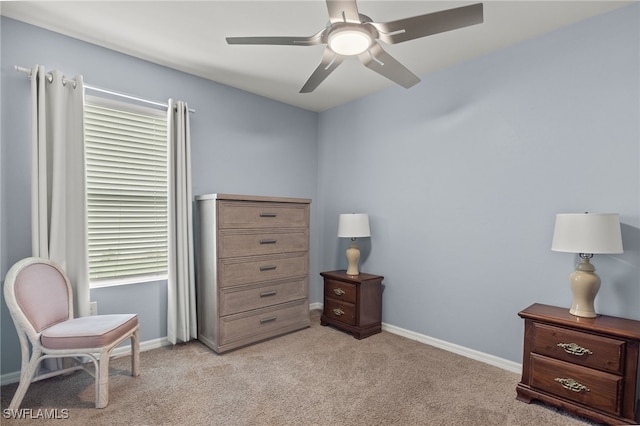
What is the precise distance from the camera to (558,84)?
2.34 m

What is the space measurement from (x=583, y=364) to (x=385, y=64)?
6.88 ft

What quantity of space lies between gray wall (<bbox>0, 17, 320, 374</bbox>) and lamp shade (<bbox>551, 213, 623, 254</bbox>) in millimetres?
2784

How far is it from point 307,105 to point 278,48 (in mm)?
1377

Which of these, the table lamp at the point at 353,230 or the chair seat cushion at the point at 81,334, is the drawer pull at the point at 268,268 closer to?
the table lamp at the point at 353,230

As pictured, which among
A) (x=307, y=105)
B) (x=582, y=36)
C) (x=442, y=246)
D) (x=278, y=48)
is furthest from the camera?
(x=307, y=105)

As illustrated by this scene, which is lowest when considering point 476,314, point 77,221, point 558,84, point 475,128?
point 476,314

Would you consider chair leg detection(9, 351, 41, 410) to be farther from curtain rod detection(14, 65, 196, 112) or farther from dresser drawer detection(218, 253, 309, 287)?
curtain rod detection(14, 65, 196, 112)

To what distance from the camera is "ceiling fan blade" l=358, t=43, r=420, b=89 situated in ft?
6.13

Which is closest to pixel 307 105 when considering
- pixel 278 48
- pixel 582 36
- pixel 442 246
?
pixel 278 48

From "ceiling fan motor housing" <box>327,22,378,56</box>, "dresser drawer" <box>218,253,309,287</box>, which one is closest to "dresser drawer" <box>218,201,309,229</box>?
"dresser drawer" <box>218,253,309,287</box>

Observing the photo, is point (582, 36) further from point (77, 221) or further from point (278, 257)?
point (77, 221)

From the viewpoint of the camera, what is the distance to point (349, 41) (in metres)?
1.75

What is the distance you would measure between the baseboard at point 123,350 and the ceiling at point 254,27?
8.00 ft

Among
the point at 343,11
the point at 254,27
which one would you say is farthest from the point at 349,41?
the point at 254,27
